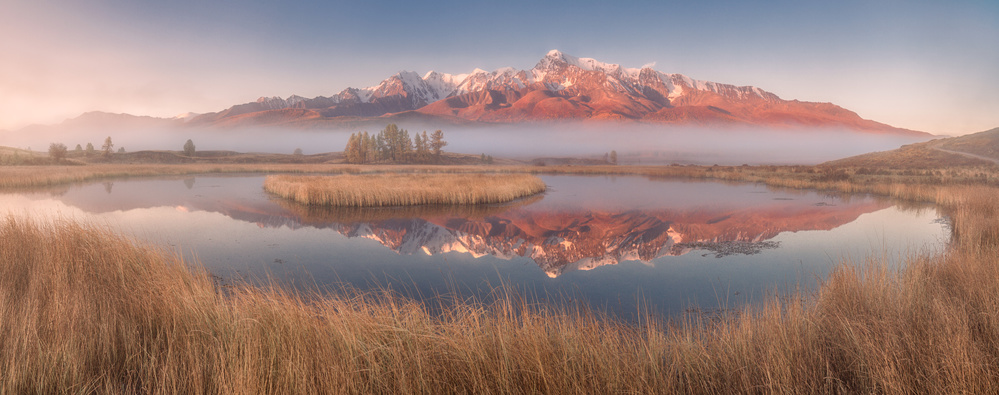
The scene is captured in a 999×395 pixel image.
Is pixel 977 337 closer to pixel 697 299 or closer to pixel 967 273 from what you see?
pixel 967 273

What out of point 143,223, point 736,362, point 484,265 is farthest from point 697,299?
point 143,223

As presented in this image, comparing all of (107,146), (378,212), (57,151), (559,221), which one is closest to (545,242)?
(559,221)

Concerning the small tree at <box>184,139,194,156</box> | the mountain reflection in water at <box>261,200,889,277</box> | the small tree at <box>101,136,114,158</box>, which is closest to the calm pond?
the mountain reflection in water at <box>261,200,889,277</box>

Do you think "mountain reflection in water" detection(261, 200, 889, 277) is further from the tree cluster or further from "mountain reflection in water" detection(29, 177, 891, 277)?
the tree cluster

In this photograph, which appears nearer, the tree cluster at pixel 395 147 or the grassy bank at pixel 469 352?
the grassy bank at pixel 469 352

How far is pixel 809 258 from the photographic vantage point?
10.3 meters

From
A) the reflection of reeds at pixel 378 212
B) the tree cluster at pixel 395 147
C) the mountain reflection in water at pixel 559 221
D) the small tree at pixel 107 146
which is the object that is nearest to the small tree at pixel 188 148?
the small tree at pixel 107 146

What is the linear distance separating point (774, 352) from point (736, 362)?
1.03ft

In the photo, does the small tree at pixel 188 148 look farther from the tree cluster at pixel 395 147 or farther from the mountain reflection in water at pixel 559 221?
the mountain reflection in water at pixel 559 221

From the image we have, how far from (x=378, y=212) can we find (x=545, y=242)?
935 centimetres

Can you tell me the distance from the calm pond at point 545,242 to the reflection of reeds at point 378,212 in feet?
0.26

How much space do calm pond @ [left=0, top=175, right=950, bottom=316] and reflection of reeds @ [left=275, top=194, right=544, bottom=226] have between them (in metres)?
0.08

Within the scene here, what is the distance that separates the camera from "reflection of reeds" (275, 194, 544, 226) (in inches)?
646

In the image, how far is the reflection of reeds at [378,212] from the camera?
1641 cm
